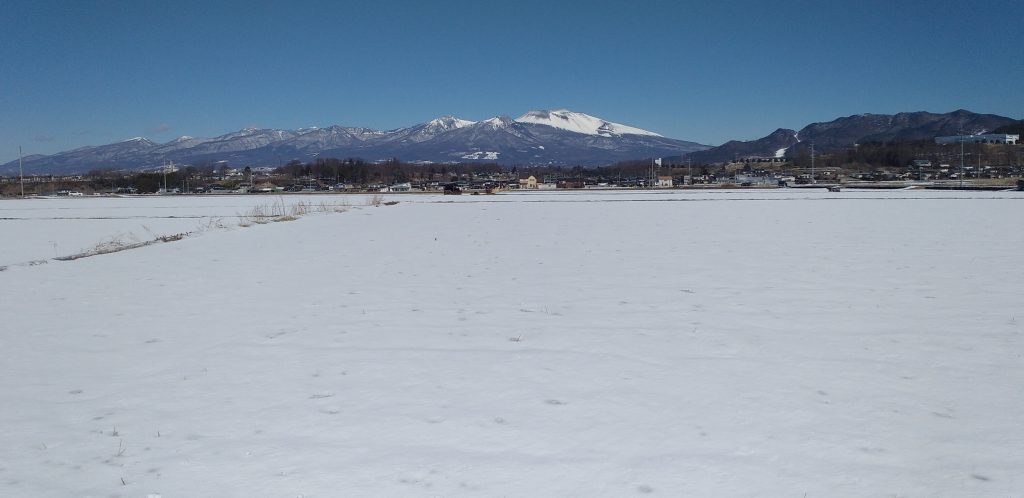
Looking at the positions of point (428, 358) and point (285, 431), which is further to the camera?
A: point (428, 358)

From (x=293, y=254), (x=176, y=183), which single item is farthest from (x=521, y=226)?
(x=176, y=183)

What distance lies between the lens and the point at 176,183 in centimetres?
12925

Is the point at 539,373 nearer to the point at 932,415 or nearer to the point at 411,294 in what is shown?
the point at 932,415

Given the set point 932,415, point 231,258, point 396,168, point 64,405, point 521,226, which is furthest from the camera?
point 396,168

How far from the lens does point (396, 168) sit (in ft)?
Answer: 589

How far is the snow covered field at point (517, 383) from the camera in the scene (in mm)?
3988

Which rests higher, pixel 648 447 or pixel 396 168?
pixel 396 168

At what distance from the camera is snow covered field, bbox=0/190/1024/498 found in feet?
13.1

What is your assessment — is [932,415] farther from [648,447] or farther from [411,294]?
[411,294]

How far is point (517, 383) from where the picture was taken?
18.3 ft

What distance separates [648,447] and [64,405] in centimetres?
407

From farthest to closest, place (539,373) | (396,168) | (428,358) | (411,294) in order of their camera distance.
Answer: (396,168), (411,294), (428,358), (539,373)

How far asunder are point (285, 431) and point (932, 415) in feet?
13.9

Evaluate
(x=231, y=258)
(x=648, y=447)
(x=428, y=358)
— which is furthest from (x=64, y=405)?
(x=231, y=258)
